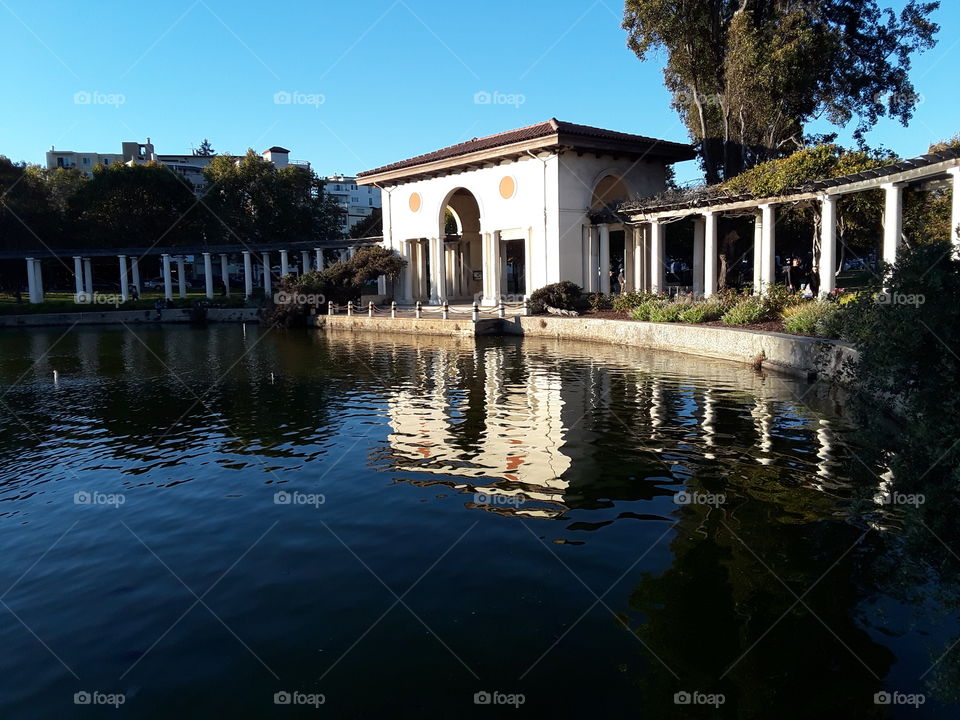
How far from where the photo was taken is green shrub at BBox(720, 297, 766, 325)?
65.5 ft

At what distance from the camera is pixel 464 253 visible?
42.5m

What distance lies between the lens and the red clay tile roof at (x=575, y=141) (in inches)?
1151

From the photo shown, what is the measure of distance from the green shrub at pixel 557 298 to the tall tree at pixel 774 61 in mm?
7962

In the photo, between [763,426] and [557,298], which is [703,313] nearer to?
[557,298]

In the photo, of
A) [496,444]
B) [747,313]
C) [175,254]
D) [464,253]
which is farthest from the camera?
[175,254]

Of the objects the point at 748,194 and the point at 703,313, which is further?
the point at 748,194

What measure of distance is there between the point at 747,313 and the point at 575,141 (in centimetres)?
1264

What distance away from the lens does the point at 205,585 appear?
6.41m

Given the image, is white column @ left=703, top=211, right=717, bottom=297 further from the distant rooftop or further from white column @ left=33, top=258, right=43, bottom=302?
white column @ left=33, top=258, right=43, bottom=302

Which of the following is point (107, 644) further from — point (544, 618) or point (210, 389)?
point (210, 389)

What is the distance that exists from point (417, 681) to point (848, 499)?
5.56 metres

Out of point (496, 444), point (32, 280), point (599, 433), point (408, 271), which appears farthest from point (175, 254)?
point (599, 433)

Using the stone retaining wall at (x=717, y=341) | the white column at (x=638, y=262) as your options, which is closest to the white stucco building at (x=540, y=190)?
the white column at (x=638, y=262)

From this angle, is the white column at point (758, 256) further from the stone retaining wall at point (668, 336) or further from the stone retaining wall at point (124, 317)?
the stone retaining wall at point (124, 317)
